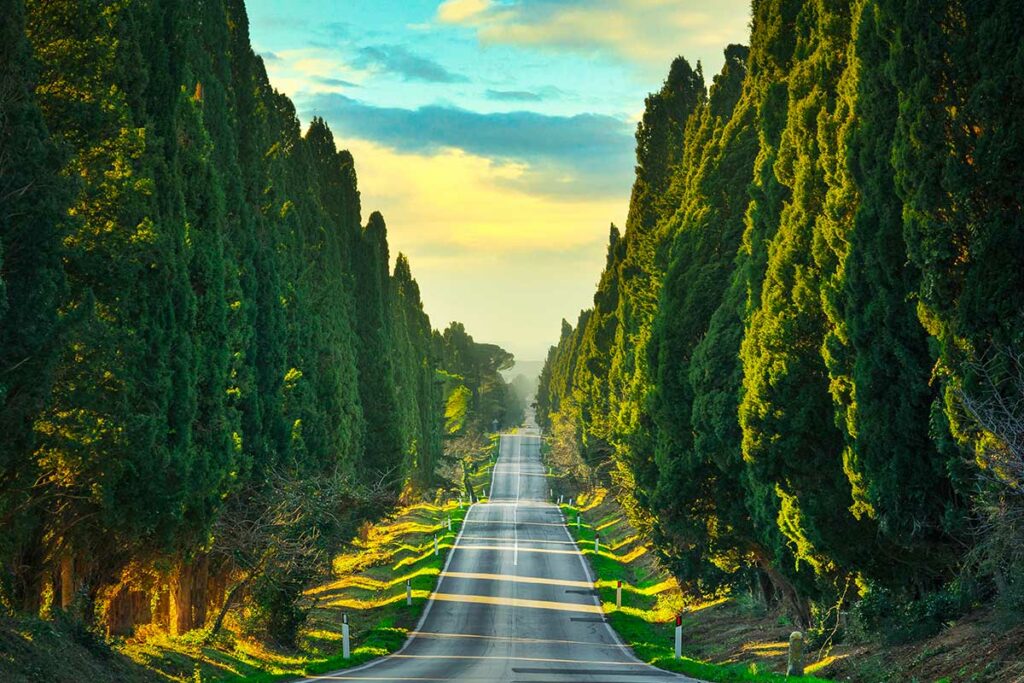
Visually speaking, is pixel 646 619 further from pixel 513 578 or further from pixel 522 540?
pixel 522 540

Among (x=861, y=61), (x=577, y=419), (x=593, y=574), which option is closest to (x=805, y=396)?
(x=861, y=61)

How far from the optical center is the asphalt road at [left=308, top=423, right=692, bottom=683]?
20000 millimetres

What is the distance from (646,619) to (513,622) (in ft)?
13.8

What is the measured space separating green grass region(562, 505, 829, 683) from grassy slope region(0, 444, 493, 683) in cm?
570

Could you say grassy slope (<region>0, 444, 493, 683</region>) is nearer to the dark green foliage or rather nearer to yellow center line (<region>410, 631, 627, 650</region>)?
yellow center line (<region>410, 631, 627, 650</region>)

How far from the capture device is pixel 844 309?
16703 mm

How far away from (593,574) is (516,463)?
7864 cm

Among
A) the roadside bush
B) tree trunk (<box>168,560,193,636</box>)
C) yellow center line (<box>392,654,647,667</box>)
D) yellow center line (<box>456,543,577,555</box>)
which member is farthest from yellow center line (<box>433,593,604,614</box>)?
the roadside bush

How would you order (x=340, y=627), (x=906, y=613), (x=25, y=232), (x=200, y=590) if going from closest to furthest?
(x=25, y=232), (x=906, y=613), (x=200, y=590), (x=340, y=627)

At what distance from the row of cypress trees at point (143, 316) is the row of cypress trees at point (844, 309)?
8.95m

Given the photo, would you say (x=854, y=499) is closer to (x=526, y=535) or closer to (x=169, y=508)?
(x=169, y=508)

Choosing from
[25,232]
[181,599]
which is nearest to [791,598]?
[181,599]

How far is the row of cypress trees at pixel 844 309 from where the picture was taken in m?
13.4

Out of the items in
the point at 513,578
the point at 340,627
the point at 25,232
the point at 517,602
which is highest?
the point at 25,232
